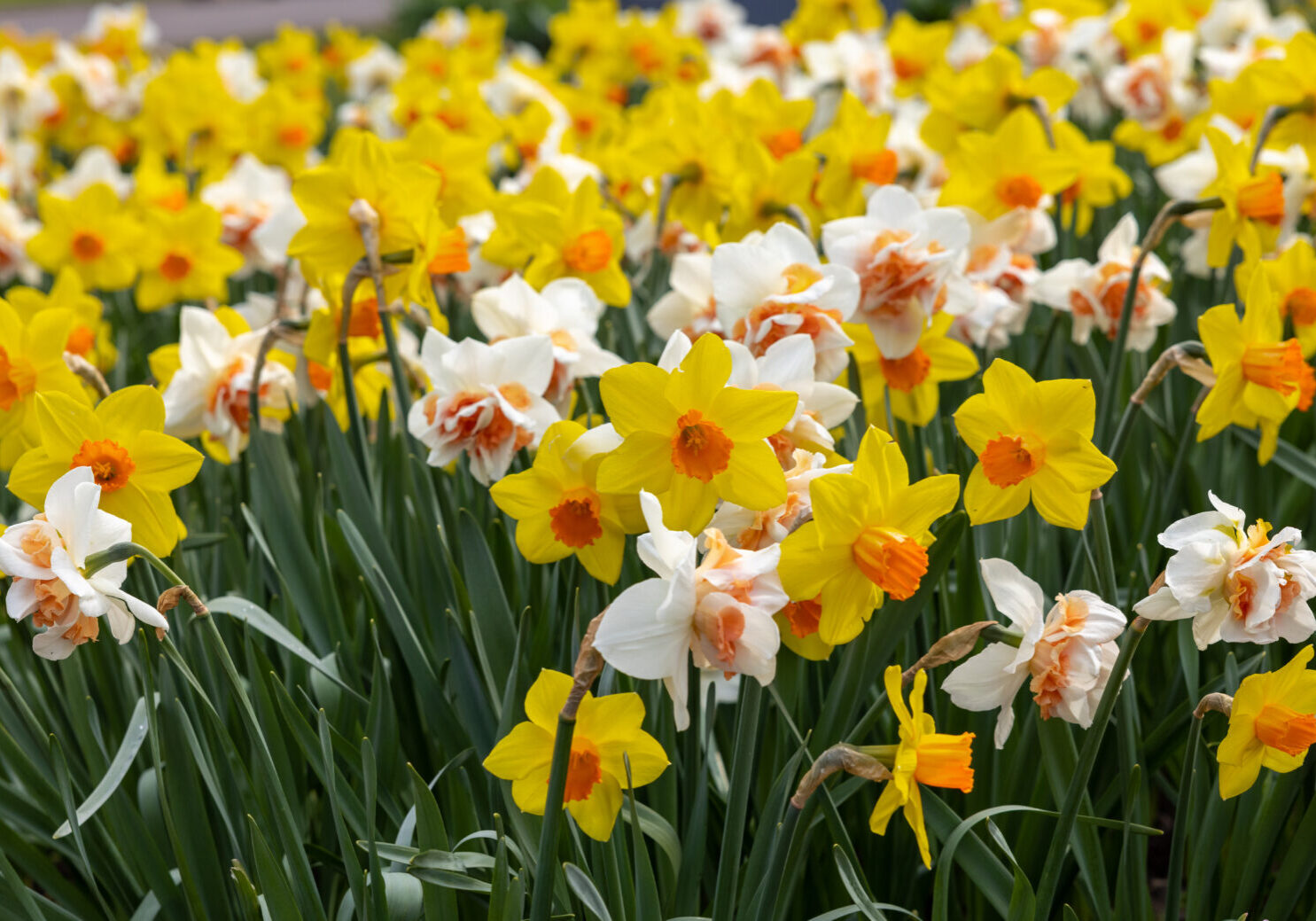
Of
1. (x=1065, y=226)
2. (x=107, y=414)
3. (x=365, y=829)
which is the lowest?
(x=365, y=829)

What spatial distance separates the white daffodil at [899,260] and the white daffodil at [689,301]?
24 centimetres

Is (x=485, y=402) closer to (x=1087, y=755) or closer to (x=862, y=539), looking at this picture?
(x=862, y=539)

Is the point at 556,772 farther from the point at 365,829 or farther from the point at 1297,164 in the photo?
the point at 1297,164

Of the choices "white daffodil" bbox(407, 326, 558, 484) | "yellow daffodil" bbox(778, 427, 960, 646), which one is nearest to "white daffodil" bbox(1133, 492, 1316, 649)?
"yellow daffodil" bbox(778, 427, 960, 646)

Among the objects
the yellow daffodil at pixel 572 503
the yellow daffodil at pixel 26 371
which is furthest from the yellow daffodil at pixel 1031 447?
the yellow daffodil at pixel 26 371

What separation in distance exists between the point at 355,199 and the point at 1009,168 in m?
1.08

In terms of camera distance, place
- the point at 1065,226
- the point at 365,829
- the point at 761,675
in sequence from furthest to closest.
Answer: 1. the point at 1065,226
2. the point at 365,829
3. the point at 761,675

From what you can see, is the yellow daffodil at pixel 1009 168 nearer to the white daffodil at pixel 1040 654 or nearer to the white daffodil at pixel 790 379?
the white daffodil at pixel 790 379

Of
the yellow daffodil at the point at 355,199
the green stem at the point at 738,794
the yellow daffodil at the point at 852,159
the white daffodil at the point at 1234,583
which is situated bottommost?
the green stem at the point at 738,794

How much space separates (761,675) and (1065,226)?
77.8 inches

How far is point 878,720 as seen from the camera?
1.50 metres

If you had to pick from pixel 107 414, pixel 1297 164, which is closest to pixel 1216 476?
pixel 1297 164

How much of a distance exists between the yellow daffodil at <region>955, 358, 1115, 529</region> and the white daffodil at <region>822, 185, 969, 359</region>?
0.36 metres

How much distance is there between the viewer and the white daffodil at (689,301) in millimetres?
1747
